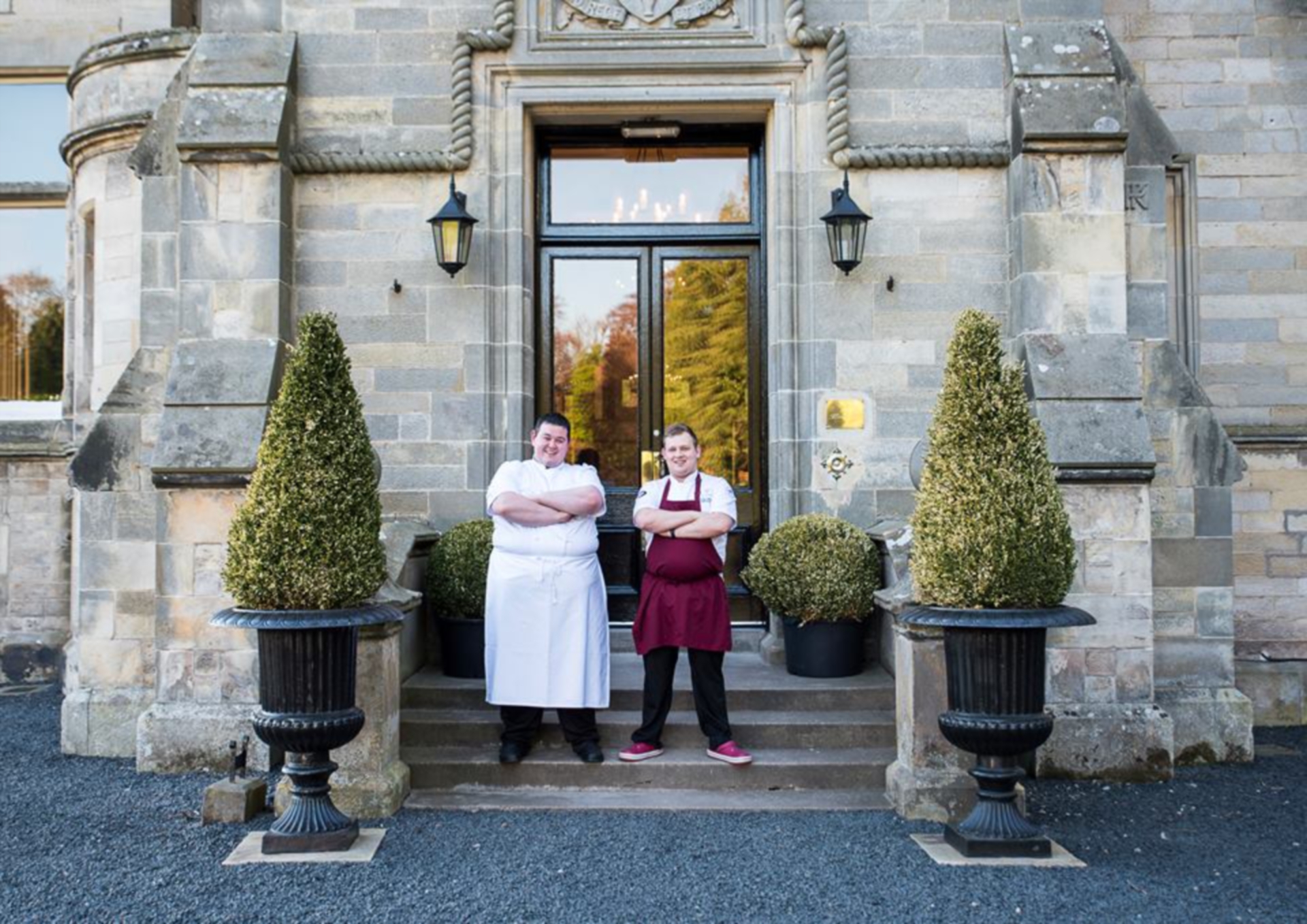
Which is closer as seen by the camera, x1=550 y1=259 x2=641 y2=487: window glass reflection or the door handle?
the door handle

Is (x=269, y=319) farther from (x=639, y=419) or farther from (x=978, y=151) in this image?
(x=978, y=151)

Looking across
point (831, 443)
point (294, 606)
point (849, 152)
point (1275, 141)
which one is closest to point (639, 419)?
point (831, 443)

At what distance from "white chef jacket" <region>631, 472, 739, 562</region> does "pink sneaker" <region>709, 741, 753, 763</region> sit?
979mm

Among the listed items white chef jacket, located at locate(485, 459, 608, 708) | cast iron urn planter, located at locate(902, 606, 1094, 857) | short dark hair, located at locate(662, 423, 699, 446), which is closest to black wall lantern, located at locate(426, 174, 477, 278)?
white chef jacket, located at locate(485, 459, 608, 708)

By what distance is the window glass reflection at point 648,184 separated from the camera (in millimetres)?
7926

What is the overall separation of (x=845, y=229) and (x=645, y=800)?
3756mm

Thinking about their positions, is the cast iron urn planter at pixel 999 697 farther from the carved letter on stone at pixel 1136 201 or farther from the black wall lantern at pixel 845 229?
the carved letter on stone at pixel 1136 201

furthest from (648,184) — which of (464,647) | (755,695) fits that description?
(755,695)

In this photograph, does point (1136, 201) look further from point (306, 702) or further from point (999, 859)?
point (306, 702)

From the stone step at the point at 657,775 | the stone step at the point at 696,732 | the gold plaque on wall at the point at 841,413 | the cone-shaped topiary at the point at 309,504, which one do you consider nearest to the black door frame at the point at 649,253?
the gold plaque on wall at the point at 841,413

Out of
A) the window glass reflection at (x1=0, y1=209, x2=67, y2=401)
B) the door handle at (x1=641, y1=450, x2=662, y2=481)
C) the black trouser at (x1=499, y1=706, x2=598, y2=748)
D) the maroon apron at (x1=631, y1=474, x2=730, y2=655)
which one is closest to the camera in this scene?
the maroon apron at (x1=631, y1=474, x2=730, y2=655)

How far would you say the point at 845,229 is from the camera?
23.0ft

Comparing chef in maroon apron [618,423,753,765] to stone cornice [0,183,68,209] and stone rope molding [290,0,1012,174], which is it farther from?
stone cornice [0,183,68,209]

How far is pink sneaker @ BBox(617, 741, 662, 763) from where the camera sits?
5.67 m
